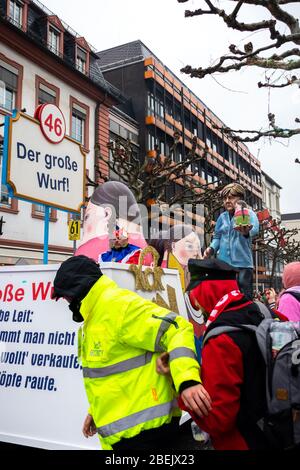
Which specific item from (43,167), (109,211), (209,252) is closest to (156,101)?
(43,167)

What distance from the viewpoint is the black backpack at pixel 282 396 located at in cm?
164

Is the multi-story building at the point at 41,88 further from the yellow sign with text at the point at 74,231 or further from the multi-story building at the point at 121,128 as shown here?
the yellow sign with text at the point at 74,231

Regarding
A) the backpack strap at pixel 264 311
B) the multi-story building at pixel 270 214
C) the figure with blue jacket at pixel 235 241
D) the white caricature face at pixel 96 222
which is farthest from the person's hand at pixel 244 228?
the multi-story building at pixel 270 214

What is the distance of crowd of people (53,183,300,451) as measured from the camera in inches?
69.2

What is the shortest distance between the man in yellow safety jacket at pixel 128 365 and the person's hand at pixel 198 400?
0.76 ft

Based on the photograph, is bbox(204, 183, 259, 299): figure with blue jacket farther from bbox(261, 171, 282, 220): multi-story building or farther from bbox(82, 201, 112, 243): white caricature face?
bbox(261, 171, 282, 220): multi-story building

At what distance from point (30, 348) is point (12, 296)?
47 centimetres

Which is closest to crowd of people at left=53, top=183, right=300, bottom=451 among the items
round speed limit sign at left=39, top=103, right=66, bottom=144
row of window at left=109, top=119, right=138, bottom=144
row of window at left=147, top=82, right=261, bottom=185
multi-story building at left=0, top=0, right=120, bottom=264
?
round speed limit sign at left=39, top=103, right=66, bottom=144

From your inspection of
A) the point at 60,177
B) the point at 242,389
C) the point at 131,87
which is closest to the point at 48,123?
the point at 60,177

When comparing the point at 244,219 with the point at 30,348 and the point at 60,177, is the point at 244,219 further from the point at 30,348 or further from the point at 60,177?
the point at 60,177

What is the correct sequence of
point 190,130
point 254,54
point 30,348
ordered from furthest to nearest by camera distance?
point 190,130 → point 254,54 → point 30,348

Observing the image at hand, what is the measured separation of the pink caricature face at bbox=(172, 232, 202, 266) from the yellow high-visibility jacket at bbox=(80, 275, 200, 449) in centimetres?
463

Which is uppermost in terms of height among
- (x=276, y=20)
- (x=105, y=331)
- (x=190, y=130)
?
(x=190, y=130)

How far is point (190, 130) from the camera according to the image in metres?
43.7
